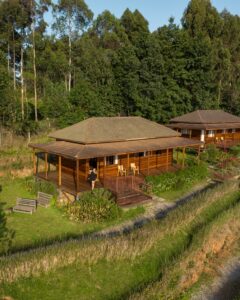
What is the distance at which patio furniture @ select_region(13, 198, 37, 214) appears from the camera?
54.2ft

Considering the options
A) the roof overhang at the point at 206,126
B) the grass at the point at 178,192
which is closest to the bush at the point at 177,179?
the grass at the point at 178,192

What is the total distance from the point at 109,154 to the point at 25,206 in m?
5.84

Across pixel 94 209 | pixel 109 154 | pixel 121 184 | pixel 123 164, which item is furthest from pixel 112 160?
pixel 94 209

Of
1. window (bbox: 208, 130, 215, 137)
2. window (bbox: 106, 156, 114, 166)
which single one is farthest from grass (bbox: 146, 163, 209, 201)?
window (bbox: 208, 130, 215, 137)

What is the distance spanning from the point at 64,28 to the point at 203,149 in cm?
3027

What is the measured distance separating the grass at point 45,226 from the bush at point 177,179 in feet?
12.3

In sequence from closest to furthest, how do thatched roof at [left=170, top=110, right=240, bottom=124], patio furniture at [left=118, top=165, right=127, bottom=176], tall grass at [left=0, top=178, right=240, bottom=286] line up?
tall grass at [left=0, top=178, right=240, bottom=286] < patio furniture at [left=118, top=165, right=127, bottom=176] < thatched roof at [left=170, top=110, right=240, bottom=124]

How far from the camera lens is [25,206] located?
1681 centimetres

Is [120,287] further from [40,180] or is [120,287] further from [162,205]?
[40,180]

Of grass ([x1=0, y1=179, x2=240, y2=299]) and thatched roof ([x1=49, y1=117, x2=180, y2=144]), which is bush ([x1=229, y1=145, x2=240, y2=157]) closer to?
thatched roof ([x1=49, y1=117, x2=180, y2=144])

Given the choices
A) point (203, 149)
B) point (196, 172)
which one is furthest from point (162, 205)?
point (203, 149)

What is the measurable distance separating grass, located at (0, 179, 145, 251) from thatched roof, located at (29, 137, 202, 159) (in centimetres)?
362

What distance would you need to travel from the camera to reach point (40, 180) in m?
20.9

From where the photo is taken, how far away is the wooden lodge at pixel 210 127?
34219 mm
